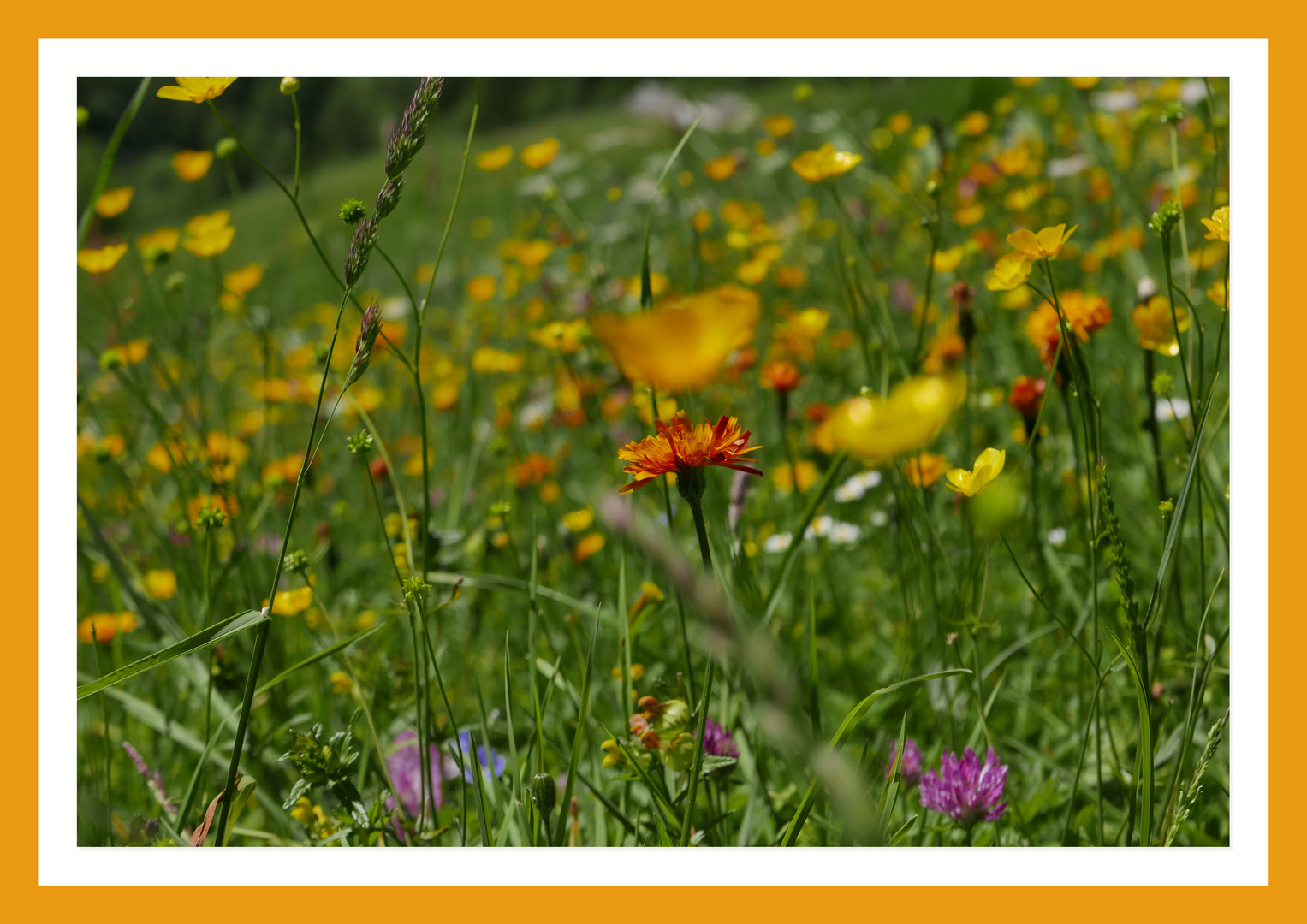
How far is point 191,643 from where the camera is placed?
0.65 meters

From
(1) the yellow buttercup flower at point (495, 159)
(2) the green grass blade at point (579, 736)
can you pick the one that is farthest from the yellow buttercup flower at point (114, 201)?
(2) the green grass blade at point (579, 736)

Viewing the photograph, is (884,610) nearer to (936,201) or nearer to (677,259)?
(936,201)

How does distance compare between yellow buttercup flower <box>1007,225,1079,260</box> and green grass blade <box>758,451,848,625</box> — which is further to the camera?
yellow buttercup flower <box>1007,225,1079,260</box>

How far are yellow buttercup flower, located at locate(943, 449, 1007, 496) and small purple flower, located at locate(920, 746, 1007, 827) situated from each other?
0.29m

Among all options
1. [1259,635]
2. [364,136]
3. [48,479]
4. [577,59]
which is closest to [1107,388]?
[1259,635]

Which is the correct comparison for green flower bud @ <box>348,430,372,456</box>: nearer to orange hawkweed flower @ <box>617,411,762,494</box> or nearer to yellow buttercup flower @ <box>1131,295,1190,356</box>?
orange hawkweed flower @ <box>617,411,762,494</box>

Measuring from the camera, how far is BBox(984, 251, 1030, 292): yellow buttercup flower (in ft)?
2.37

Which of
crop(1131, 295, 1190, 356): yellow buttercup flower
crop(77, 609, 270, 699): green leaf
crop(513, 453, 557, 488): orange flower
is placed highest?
crop(1131, 295, 1190, 356): yellow buttercup flower

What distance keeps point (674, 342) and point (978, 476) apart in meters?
0.47

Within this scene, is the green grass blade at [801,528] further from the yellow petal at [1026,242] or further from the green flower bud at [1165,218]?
the green flower bud at [1165,218]

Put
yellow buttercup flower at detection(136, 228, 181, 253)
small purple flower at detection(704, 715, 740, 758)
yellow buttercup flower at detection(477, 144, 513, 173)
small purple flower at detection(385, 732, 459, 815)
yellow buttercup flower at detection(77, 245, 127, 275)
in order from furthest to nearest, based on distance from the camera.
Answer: yellow buttercup flower at detection(477, 144, 513, 173), yellow buttercup flower at detection(136, 228, 181, 253), yellow buttercup flower at detection(77, 245, 127, 275), small purple flower at detection(385, 732, 459, 815), small purple flower at detection(704, 715, 740, 758)

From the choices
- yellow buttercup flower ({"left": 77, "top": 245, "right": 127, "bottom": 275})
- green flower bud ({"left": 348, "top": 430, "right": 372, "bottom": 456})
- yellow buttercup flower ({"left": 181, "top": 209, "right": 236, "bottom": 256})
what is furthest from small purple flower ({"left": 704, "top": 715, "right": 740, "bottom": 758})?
yellow buttercup flower ({"left": 77, "top": 245, "right": 127, "bottom": 275})

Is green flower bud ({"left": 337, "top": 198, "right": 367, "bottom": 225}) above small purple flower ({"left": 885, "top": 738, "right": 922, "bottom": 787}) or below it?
above

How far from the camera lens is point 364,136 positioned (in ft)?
4.60
